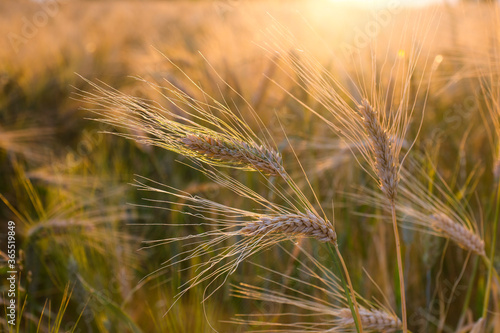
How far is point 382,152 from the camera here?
78cm

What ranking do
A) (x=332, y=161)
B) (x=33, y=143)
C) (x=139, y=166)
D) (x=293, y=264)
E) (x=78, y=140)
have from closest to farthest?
1. (x=293, y=264)
2. (x=332, y=161)
3. (x=139, y=166)
4. (x=33, y=143)
5. (x=78, y=140)

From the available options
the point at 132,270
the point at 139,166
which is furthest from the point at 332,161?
the point at 139,166

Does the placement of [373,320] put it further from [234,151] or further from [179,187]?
[179,187]

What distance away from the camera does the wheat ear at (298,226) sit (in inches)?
29.6

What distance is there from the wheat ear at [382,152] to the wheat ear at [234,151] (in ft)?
0.56

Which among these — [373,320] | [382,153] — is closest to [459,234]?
[373,320]

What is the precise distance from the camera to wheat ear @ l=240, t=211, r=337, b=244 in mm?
751

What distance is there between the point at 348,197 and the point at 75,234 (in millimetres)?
930

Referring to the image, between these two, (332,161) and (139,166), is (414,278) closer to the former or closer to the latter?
(332,161)

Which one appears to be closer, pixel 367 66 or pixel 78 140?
pixel 367 66

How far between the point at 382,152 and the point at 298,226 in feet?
0.65

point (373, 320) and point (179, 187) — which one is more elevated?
point (179, 187)

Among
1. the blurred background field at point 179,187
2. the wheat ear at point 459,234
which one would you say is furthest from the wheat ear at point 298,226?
the wheat ear at point 459,234

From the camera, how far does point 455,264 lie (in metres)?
1.61
